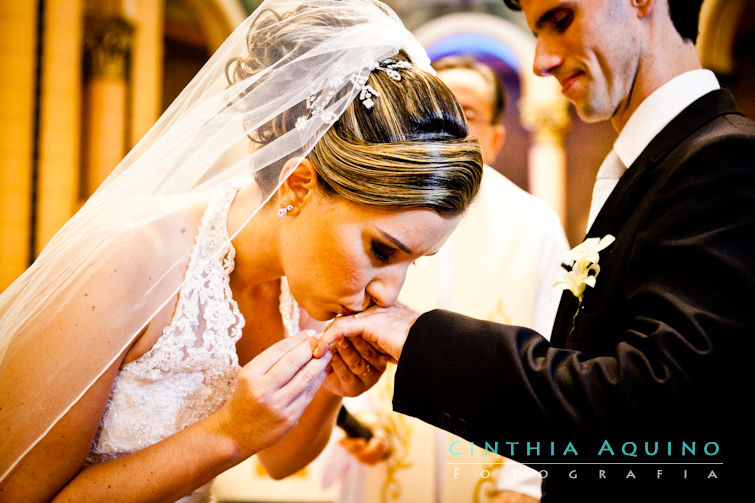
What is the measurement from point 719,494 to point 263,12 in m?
1.69

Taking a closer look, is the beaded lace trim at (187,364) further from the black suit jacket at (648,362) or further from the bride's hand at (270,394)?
the black suit jacket at (648,362)

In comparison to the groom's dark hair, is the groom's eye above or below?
below

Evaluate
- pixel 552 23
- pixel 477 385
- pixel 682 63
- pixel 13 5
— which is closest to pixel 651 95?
pixel 682 63

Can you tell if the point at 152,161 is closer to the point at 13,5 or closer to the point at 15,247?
the point at 15,247

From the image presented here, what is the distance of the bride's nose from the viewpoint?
68.7 inches

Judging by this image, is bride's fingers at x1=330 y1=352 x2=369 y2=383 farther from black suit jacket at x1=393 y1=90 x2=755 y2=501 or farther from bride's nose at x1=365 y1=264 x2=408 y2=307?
black suit jacket at x1=393 y1=90 x2=755 y2=501

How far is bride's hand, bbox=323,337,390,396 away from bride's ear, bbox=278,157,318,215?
0.42 meters

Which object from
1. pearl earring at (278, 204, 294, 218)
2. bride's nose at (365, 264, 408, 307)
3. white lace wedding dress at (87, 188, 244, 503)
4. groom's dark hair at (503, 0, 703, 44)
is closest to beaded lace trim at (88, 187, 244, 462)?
white lace wedding dress at (87, 188, 244, 503)


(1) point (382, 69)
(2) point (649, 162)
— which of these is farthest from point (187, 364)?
(2) point (649, 162)

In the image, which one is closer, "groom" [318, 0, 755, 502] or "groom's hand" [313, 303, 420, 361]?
"groom" [318, 0, 755, 502]

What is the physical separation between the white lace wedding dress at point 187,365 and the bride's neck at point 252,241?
39 mm

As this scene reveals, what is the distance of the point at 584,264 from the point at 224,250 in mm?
1020

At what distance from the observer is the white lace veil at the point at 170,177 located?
1550mm

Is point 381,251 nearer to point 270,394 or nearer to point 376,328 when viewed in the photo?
point 376,328
